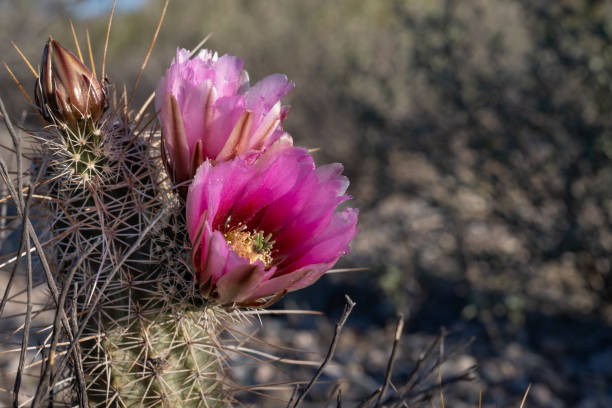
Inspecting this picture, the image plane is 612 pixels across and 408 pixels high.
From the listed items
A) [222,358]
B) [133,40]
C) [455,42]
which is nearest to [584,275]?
[455,42]

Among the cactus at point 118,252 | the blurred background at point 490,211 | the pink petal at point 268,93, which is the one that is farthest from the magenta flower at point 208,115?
the blurred background at point 490,211

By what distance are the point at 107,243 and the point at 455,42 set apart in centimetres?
268

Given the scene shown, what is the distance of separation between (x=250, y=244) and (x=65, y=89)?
0.36 metres

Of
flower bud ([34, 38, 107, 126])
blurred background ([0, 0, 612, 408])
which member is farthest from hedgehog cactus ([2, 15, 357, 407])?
blurred background ([0, 0, 612, 408])

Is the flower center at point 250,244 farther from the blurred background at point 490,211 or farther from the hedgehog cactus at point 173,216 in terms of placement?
the blurred background at point 490,211

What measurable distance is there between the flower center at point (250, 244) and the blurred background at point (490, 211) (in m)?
1.55

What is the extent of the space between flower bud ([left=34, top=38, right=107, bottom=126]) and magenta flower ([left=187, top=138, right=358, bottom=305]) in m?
0.25

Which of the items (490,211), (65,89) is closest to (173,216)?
(65,89)

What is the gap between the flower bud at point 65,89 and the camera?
32.5 inches

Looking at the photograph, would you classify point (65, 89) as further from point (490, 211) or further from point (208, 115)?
point (490, 211)

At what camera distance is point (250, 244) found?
0.91m

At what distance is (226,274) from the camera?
2.51 ft

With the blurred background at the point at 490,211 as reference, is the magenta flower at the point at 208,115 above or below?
above

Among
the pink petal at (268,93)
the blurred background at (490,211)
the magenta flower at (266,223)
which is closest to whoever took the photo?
the magenta flower at (266,223)
